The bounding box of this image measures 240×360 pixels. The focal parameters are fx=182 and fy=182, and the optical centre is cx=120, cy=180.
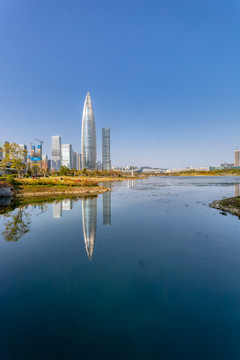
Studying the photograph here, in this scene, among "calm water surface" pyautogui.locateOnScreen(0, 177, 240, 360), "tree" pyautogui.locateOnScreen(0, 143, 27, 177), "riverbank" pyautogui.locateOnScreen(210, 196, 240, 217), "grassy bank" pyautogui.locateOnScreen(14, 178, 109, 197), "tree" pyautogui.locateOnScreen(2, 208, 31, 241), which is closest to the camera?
"calm water surface" pyautogui.locateOnScreen(0, 177, 240, 360)

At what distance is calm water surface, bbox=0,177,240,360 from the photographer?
6117 mm

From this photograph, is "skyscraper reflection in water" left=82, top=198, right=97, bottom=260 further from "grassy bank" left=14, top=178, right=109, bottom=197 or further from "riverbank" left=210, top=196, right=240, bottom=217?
"grassy bank" left=14, top=178, right=109, bottom=197

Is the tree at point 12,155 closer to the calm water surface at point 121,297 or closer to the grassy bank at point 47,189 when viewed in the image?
the grassy bank at point 47,189

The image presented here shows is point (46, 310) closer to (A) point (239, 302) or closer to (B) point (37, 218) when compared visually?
(A) point (239, 302)

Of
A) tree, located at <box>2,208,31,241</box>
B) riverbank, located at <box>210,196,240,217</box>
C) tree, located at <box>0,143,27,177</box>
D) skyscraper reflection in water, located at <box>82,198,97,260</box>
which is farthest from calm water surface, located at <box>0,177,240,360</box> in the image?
tree, located at <box>0,143,27,177</box>

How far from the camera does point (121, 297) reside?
840 cm

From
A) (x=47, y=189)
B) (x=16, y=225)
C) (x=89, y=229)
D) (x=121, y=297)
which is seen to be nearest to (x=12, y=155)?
(x=47, y=189)

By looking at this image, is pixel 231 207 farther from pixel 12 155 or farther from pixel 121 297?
pixel 12 155

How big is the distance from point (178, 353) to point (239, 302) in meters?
4.06

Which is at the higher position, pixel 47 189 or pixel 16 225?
pixel 47 189

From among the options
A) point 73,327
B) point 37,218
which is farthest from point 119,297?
point 37,218

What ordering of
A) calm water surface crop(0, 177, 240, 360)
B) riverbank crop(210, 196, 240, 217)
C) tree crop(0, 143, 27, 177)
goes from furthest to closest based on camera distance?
tree crop(0, 143, 27, 177)
riverbank crop(210, 196, 240, 217)
calm water surface crop(0, 177, 240, 360)

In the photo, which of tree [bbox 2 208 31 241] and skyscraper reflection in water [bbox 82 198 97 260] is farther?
tree [bbox 2 208 31 241]

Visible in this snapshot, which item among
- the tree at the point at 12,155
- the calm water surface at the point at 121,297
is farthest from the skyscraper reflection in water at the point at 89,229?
the tree at the point at 12,155
